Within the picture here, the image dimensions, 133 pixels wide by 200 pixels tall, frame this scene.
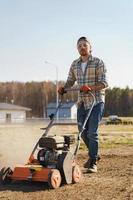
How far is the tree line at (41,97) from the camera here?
12281 centimetres

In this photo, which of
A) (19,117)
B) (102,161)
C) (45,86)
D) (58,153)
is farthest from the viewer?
(45,86)

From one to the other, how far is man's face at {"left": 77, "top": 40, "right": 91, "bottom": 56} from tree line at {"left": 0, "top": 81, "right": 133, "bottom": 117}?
4348 inches

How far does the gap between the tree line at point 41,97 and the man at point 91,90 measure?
11030 cm

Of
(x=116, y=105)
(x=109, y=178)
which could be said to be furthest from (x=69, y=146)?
(x=116, y=105)

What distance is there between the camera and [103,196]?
16.3 ft

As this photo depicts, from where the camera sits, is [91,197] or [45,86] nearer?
[91,197]

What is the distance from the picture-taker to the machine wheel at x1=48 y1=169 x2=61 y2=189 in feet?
17.6

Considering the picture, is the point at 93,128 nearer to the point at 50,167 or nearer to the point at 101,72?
the point at 101,72

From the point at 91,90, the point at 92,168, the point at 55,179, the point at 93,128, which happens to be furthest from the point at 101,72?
the point at 55,179

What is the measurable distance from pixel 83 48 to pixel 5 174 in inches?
90.4

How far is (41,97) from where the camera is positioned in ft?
417

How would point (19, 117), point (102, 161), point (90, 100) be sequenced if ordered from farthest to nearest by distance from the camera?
point (19, 117) → point (102, 161) → point (90, 100)

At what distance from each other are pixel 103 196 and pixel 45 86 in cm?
12867

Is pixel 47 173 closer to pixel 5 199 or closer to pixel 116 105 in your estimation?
pixel 5 199
